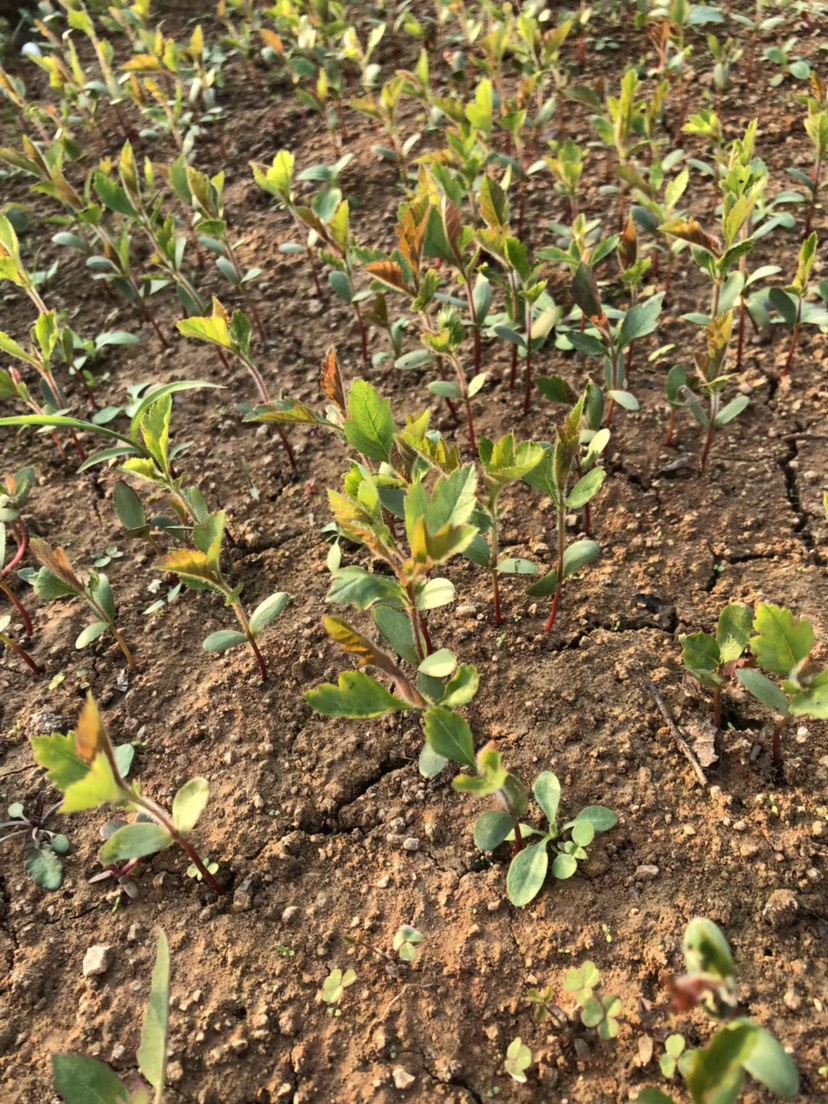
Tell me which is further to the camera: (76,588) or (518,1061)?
(76,588)

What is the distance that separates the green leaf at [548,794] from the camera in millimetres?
1649

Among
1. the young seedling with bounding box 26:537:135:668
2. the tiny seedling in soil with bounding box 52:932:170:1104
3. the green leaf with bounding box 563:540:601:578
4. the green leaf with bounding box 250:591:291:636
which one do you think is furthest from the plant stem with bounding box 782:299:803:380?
the tiny seedling in soil with bounding box 52:932:170:1104

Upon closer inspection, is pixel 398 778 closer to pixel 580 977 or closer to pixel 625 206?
pixel 580 977

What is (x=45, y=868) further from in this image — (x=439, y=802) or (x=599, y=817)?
(x=599, y=817)

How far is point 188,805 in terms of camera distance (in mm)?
1566

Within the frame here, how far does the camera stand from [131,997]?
5.33 ft

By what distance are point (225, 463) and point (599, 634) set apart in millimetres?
1276

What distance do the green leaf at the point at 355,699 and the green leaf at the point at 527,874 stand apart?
1.22ft

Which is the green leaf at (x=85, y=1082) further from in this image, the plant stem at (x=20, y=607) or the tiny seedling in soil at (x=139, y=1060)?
the plant stem at (x=20, y=607)

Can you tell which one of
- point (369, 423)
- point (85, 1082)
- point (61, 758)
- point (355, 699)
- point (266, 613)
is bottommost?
point (85, 1082)

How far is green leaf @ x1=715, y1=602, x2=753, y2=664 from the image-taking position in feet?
5.47

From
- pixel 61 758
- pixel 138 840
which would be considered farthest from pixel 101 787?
pixel 138 840

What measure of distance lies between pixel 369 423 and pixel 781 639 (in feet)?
2.95

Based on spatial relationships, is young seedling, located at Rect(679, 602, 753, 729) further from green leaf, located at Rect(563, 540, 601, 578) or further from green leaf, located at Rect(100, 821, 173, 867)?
green leaf, located at Rect(100, 821, 173, 867)
